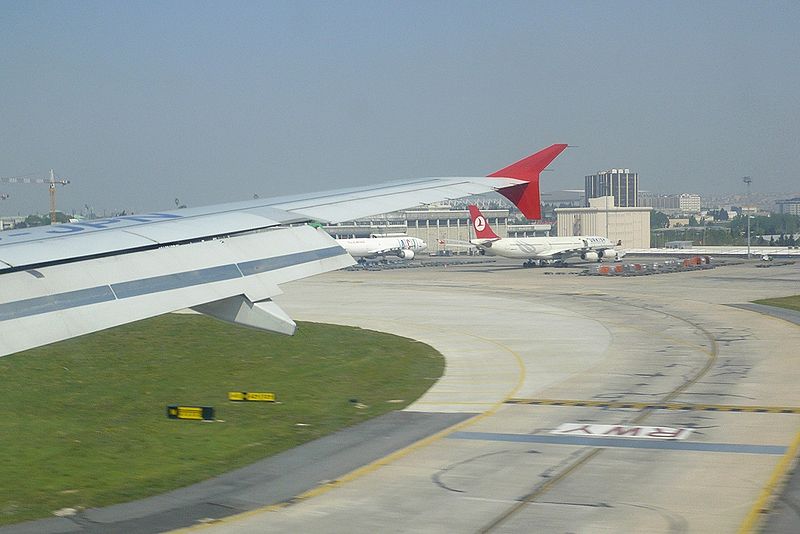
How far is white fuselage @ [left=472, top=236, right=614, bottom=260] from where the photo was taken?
11150 cm

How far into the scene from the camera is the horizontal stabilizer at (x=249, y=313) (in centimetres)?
1456

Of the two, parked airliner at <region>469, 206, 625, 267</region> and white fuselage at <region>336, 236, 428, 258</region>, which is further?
white fuselage at <region>336, 236, 428, 258</region>

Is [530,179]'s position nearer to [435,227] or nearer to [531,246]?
[531,246]

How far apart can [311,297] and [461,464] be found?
48.6 metres

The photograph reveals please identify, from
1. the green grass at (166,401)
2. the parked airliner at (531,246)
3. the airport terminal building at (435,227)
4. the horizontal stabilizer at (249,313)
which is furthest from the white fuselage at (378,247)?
the horizontal stabilizer at (249,313)

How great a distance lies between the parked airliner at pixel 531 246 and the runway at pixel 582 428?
181ft

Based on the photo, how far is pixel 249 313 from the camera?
14.7 metres

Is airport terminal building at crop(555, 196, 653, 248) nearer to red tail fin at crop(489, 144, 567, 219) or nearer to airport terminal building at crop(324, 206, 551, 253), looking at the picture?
airport terminal building at crop(324, 206, 551, 253)

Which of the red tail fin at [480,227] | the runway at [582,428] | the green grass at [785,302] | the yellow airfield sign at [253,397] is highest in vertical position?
the red tail fin at [480,227]

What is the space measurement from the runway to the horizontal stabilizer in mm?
3847

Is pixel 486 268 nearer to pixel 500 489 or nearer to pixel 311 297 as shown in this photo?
pixel 311 297

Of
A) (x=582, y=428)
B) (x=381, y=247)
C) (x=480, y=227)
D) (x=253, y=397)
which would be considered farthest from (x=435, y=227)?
(x=582, y=428)

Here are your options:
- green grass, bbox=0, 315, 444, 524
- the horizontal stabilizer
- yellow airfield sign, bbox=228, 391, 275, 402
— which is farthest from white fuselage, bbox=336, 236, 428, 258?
the horizontal stabilizer

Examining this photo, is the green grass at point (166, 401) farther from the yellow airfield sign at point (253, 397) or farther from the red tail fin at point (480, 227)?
the red tail fin at point (480, 227)
